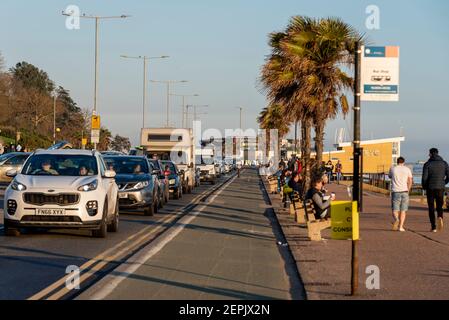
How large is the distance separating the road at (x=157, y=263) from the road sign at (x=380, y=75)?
2938mm

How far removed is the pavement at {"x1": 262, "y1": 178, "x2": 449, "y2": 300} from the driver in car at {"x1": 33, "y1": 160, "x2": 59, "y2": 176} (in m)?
5.21

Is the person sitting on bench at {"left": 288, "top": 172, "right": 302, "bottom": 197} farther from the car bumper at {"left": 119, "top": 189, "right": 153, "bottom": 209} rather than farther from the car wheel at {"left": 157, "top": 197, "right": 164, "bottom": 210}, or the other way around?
the car bumper at {"left": 119, "top": 189, "right": 153, "bottom": 209}

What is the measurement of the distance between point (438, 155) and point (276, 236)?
14.2ft

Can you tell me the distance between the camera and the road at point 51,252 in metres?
11.6

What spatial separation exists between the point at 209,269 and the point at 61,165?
6.31 meters

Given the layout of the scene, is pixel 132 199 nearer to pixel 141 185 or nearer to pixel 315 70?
pixel 141 185

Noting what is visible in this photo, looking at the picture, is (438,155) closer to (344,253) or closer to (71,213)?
(344,253)

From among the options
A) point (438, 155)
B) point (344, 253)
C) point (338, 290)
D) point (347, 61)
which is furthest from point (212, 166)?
point (338, 290)

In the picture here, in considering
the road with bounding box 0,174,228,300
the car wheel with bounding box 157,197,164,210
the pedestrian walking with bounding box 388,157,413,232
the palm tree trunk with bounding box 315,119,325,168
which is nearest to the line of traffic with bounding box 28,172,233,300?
the road with bounding box 0,174,228,300

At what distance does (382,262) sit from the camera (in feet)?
47.1

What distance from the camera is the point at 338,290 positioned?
11227 mm

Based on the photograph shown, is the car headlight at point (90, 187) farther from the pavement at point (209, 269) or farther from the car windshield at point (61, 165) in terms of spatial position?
the pavement at point (209, 269)

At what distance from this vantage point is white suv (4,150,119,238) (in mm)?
16969

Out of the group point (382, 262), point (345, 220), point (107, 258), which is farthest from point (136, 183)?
point (345, 220)
